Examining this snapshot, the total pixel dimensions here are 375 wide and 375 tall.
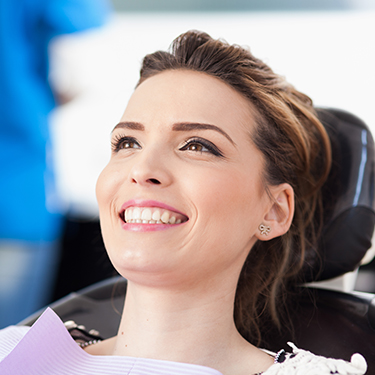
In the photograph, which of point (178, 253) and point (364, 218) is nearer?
point (178, 253)

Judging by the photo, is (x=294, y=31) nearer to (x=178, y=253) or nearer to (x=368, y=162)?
(x=368, y=162)

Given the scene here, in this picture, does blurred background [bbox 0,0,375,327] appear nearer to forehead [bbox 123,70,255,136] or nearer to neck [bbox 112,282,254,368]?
forehead [bbox 123,70,255,136]

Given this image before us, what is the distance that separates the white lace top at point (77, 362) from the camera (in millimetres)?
881

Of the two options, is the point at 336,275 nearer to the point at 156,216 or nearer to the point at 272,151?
the point at 272,151

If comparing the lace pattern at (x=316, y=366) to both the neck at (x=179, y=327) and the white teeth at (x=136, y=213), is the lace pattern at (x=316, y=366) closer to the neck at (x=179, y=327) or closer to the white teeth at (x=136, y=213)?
the neck at (x=179, y=327)

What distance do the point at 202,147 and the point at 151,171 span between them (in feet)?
0.48

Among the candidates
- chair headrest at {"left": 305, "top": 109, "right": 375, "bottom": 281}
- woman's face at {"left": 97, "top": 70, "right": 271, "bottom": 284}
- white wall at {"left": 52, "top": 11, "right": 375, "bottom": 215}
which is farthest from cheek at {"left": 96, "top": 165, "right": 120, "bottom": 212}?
white wall at {"left": 52, "top": 11, "right": 375, "bottom": 215}

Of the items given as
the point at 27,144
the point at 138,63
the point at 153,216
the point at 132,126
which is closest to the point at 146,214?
the point at 153,216

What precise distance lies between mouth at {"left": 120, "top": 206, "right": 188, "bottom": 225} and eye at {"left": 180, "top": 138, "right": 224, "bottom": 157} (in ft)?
0.49

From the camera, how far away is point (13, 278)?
204 centimetres

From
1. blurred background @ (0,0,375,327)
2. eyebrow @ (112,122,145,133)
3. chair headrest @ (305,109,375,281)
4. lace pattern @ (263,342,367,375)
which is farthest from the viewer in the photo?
blurred background @ (0,0,375,327)

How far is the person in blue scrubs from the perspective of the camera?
201cm

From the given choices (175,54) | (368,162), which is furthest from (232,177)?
(368,162)

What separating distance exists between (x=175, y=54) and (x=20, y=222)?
4.06 feet
